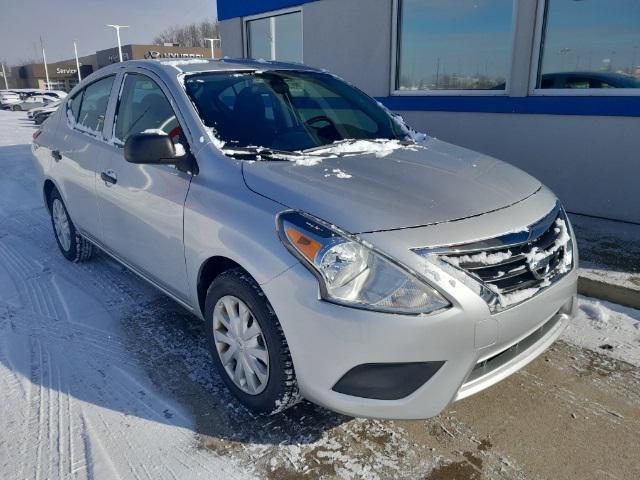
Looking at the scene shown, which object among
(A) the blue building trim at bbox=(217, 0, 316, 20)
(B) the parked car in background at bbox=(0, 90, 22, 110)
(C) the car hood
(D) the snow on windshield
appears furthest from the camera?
(B) the parked car in background at bbox=(0, 90, 22, 110)

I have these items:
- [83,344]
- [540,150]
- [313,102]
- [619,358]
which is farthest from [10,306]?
[540,150]

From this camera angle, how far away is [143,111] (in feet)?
10.6

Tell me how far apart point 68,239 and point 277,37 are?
18.8 ft

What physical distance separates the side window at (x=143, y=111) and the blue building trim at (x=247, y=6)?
509 cm

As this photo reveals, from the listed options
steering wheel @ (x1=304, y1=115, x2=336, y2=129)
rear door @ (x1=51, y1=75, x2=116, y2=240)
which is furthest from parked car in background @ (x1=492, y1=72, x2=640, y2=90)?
rear door @ (x1=51, y1=75, x2=116, y2=240)

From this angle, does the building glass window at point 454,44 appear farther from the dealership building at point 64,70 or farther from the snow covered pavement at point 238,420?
the dealership building at point 64,70

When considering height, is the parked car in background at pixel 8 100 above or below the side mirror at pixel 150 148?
below

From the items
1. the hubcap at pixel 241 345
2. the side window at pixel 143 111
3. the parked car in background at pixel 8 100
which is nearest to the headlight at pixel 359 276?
the hubcap at pixel 241 345

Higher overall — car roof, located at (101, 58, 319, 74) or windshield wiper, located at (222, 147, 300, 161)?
car roof, located at (101, 58, 319, 74)

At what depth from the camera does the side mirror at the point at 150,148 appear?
2.55 meters

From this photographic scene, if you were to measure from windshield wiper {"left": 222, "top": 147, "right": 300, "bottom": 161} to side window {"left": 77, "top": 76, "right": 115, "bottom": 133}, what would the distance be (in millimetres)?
1556

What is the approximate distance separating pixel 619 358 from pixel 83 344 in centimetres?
327

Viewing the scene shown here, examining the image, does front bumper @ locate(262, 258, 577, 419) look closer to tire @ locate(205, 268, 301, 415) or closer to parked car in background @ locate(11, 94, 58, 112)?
tire @ locate(205, 268, 301, 415)

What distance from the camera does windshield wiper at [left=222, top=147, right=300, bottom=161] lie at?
260 centimetres
